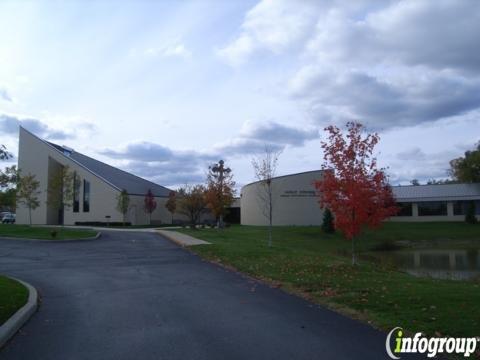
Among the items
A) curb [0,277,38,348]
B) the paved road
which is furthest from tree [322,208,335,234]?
curb [0,277,38,348]

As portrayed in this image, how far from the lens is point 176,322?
7.71 metres

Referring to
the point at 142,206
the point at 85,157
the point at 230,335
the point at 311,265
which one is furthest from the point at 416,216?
the point at 230,335

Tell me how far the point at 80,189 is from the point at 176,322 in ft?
171

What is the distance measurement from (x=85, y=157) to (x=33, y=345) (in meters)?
60.7

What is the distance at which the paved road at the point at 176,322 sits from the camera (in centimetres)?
616

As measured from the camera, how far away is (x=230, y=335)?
6.85 metres

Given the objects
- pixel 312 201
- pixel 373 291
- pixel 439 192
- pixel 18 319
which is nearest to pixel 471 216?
pixel 439 192

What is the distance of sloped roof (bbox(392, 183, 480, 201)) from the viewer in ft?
199

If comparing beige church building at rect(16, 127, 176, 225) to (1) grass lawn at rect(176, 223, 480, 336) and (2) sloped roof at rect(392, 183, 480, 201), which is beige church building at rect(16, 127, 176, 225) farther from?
(1) grass lawn at rect(176, 223, 480, 336)

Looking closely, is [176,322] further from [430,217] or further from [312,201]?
[430,217]

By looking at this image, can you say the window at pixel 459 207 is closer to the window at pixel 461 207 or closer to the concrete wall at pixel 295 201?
the window at pixel 461 207

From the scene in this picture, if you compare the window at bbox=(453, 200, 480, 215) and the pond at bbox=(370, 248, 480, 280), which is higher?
the window at bbox=(453, 200, 480, 215)

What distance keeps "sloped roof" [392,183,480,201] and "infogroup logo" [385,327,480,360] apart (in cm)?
5848

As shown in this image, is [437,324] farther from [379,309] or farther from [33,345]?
[33,345]
